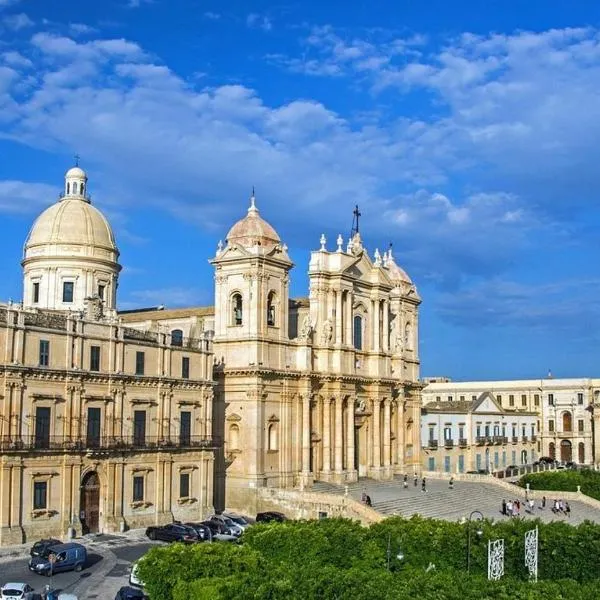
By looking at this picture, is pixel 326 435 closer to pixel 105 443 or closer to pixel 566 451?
pixel 105 443

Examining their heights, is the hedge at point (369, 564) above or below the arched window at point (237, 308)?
below

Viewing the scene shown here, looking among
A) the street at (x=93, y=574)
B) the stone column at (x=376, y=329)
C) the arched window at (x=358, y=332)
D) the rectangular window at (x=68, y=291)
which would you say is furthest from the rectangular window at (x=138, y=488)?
the stone column at (x=376, y=329)

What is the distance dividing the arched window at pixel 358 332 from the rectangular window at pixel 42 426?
2932 cm

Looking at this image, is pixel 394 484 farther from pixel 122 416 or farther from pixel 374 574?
pixel 374 574

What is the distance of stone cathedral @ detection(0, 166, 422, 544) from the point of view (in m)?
47.3

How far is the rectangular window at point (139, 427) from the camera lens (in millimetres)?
52625

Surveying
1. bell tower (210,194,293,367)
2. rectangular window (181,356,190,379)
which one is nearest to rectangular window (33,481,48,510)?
rectangular window (181,356,190,379)

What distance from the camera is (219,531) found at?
5059 centimetres

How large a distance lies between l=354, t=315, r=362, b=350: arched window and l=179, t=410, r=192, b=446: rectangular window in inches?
734

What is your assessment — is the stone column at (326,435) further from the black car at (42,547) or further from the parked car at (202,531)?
the black car at (42,547)

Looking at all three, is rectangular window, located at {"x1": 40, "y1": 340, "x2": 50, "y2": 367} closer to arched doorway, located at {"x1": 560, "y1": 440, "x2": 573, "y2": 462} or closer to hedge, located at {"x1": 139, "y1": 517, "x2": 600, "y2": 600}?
hedge, located at {"x1": 139, "y1": 517, "x2": 600, "y2": 600}

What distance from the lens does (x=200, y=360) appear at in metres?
57.9

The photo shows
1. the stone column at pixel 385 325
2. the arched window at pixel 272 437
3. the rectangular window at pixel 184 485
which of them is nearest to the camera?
the rectangular window at pixel 184 485

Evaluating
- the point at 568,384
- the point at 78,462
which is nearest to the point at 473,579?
the point at 78,462
